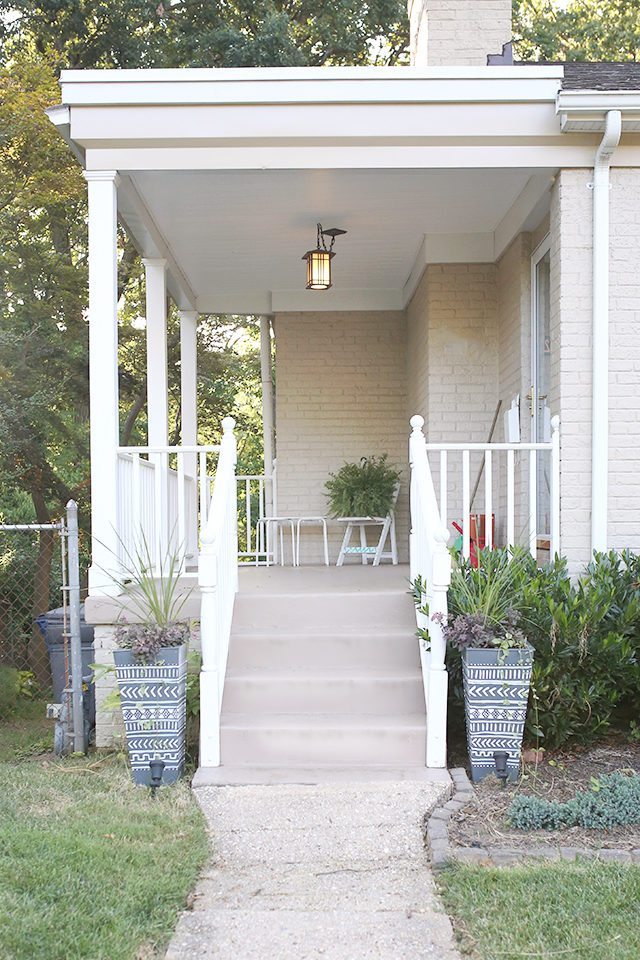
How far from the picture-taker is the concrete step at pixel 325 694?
4984mm

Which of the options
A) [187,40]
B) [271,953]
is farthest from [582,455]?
[187,40]

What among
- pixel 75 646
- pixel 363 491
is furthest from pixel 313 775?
pixel 363 491

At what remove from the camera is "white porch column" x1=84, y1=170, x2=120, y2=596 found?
545 cm

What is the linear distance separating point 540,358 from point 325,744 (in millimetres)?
3272

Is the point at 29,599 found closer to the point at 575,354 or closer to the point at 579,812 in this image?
the point at 575,354

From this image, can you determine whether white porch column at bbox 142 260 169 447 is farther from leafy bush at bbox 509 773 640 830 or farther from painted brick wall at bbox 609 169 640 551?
leafy bush at bbox 509 773 640 830

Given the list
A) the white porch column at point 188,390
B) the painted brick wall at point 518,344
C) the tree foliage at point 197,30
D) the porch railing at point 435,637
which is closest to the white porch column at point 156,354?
the white porch column at point 188,390

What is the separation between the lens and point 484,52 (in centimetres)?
775

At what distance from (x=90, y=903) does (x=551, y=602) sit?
2.59 meters

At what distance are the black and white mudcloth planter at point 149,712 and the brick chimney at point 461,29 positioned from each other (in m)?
5.52

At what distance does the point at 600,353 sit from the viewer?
551cm

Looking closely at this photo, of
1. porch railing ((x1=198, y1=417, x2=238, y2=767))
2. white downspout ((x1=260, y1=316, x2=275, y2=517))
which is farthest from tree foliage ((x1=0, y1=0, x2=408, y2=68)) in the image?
porch railing ((x1=198, y1=417, x2=238, y2=767))

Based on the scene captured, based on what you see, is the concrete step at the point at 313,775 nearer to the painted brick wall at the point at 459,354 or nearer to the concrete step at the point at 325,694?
the concrete step at the point at 325,694

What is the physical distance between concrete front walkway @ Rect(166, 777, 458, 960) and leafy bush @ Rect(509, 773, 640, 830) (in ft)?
1.34
